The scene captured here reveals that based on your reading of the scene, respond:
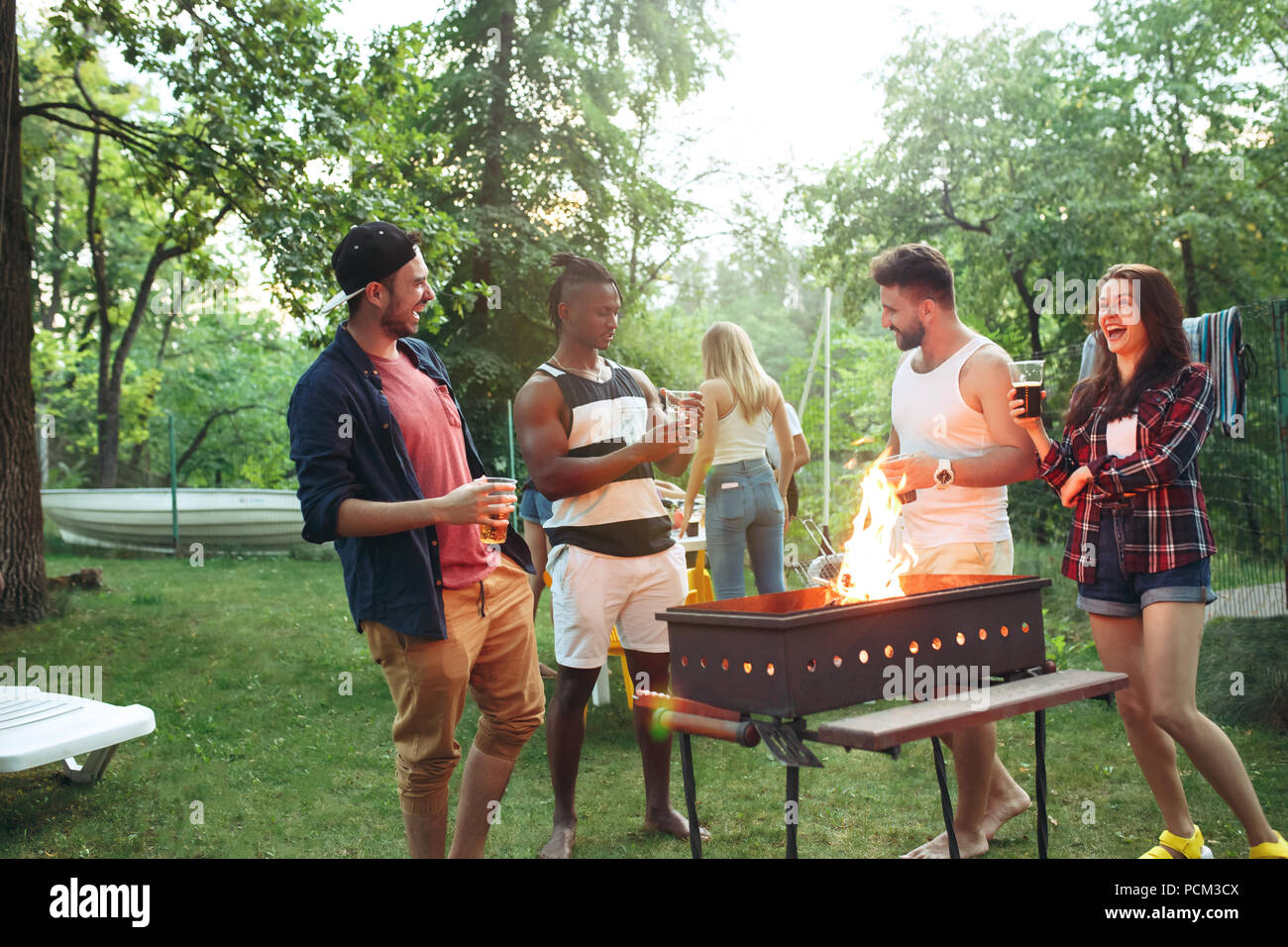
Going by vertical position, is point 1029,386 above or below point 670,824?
above

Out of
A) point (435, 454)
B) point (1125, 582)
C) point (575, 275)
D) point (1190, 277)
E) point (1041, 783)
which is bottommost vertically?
point (1041, 783)

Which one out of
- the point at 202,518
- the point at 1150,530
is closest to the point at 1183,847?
the point at 1150,530

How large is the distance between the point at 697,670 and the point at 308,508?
42.7 inches

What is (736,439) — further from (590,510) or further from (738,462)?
(590,510)

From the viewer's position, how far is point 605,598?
3.51 m

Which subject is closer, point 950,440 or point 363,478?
point 363,478

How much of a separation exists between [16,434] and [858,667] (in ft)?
24.3

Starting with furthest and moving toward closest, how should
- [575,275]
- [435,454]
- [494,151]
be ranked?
[494,151] → [575,275] → [435,454]

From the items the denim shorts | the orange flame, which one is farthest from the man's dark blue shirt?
the denim shorts

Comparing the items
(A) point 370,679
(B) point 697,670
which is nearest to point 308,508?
(B) point 697,670

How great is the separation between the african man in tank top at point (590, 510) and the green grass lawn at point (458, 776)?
0.64 m

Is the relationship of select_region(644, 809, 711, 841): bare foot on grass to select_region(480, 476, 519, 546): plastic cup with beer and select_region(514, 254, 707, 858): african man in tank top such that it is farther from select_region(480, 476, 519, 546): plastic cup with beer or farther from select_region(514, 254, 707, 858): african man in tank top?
select_region(480, 476, 519, 546): plastic cup with beer

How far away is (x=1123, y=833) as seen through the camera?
3.73m

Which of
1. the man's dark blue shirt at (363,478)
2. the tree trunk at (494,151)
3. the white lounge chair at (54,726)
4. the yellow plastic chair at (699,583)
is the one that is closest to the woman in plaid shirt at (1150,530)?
the man's dark blue shirt at (363,478)
